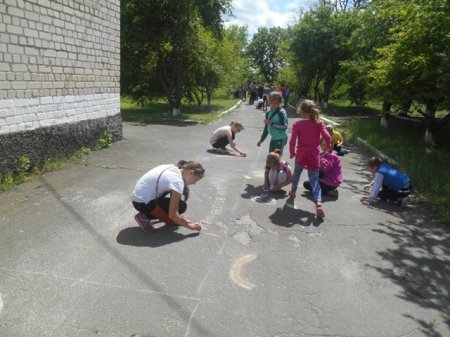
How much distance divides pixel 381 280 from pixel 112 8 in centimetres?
868

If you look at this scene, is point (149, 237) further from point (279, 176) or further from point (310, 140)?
point (279, 176)

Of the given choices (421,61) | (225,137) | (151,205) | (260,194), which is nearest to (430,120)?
(421,61)

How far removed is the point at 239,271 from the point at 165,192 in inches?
46.5

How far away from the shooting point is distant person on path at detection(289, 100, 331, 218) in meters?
5.38

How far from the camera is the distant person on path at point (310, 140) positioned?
5.38 metres

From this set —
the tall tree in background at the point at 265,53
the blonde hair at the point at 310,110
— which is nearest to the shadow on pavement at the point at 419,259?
the blonde hair at the point at 310,110

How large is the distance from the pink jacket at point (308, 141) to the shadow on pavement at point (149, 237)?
6.27 feet

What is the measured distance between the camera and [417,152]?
10391 mm

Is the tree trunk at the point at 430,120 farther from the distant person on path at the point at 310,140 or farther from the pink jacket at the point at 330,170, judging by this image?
the distant person on path at the point at 310,140

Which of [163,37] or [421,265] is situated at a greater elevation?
[163,37]

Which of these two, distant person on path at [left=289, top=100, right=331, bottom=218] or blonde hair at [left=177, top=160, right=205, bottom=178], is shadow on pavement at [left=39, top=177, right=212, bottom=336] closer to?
blonde hair at [left=177, top=160, right=205, bottom=178]

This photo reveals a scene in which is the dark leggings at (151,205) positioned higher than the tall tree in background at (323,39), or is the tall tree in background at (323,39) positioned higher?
the tall tree in background at (323,39)

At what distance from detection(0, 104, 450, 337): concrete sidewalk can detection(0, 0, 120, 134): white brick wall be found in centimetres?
148

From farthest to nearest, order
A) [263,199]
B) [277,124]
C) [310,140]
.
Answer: [277,124], [263,199], [310,140]
